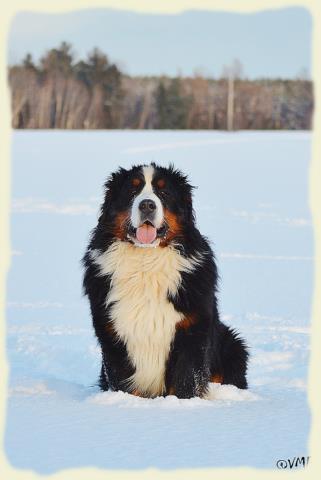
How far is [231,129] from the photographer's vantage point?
114 feet

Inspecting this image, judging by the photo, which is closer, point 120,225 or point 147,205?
point 147,205

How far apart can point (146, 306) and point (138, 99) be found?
29.8 m

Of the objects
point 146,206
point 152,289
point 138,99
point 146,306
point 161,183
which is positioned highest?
point 138,99

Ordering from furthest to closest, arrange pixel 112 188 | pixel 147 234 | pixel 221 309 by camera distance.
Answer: pixel 221 309
pixel 112 188
pixel 147 234

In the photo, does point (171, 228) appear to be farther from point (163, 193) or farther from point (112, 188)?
point (112, 188)

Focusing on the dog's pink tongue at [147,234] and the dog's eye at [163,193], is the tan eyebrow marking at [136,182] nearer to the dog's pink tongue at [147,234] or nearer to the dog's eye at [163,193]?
the dog's eye at [163,193]

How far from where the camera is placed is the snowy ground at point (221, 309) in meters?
3.86

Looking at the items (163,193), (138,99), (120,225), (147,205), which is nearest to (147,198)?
(147,205)

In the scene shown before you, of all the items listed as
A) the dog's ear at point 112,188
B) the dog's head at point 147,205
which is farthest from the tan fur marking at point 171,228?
the dog's ear at point 112,188

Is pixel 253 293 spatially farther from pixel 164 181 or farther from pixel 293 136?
pixel 293 136

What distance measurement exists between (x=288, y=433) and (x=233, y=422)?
31cm

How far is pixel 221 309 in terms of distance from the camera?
10039mm

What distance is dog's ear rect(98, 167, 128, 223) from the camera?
206 inches

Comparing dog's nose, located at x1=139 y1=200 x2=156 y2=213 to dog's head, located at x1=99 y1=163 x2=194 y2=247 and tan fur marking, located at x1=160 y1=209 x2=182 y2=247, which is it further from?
tan fur marking, located at x1=160 y1=209 x2=182 y2=247
